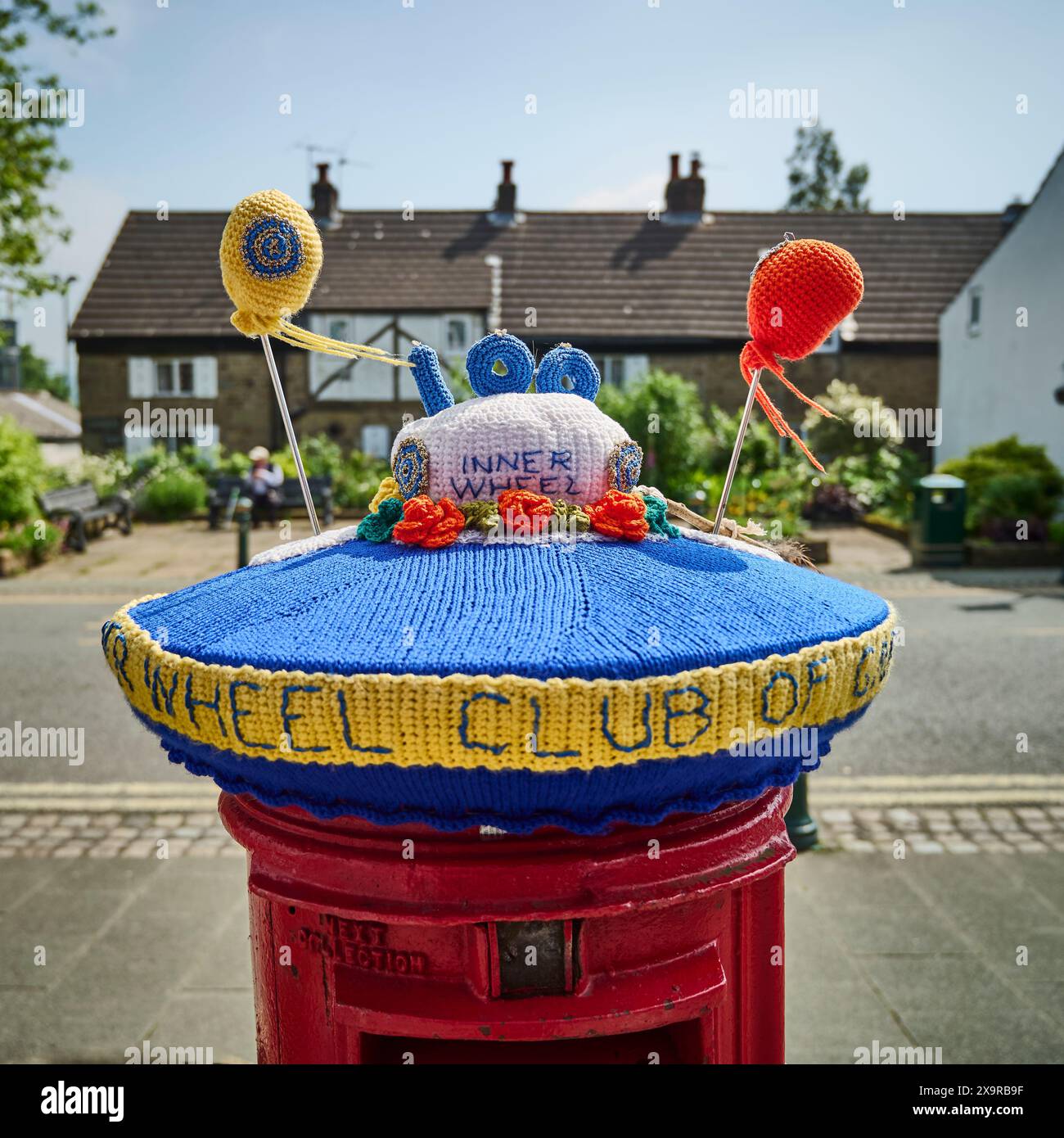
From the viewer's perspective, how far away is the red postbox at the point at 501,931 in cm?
132

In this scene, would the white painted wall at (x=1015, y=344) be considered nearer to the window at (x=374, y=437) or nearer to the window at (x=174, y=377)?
the window at (x=374, y=437)

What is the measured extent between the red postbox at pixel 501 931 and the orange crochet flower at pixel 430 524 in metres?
0.43

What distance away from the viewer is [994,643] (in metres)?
8.17

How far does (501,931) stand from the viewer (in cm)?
138

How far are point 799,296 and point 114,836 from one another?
4160 millimetres

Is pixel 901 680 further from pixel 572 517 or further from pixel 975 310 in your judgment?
pixel 975 310

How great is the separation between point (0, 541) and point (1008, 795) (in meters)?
12.1

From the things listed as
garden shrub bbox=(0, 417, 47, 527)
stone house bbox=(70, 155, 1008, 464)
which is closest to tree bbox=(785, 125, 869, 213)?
stone house bbox=(70, 155, 1008, 464)

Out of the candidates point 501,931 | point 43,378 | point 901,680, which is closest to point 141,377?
point 901,680

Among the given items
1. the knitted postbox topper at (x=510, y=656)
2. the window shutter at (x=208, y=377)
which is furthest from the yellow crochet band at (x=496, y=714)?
the window shutter at (x=208, y=377)

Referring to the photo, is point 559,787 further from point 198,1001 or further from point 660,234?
point 660,234

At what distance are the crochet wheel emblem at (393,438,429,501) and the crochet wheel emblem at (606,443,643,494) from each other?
0.30m

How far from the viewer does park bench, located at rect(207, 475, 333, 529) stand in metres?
17.1
